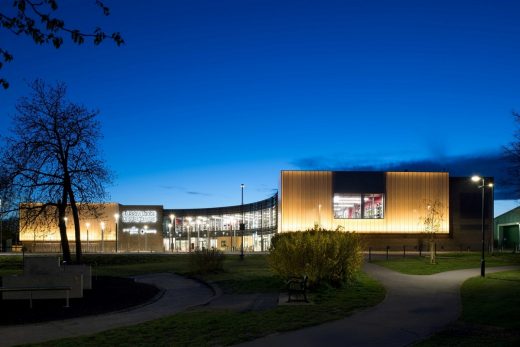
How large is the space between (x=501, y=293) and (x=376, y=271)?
10.3 meters

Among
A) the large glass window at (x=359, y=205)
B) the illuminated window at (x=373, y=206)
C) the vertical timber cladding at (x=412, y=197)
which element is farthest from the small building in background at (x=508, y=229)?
the large glass window at (x=359, y=205)

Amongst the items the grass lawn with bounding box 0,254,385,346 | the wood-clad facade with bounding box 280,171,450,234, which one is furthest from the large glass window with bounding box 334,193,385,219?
the grass lawn with bounding box 0,254,385,346

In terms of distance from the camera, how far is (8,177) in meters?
28.0

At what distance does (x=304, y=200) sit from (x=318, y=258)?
42.2 meters

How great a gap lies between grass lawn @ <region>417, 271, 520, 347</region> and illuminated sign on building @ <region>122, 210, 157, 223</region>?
6776cm

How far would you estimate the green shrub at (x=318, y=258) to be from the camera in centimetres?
2066

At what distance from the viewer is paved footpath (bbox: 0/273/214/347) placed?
496 inches

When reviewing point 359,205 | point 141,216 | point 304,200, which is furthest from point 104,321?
point 141,216

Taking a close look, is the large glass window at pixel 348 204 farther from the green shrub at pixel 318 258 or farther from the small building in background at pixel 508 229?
the green shrub at pixel 318 258

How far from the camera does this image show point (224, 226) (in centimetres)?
9550

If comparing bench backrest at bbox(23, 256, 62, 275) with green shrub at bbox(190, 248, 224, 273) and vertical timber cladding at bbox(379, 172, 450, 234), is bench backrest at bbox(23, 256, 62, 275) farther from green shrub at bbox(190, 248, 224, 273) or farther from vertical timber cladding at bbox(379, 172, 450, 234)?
vertical timber cladding at bbox(379, 172, 450, 234)

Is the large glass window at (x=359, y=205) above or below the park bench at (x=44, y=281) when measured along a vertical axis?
above

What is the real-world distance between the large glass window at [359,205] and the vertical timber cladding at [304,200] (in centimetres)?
117

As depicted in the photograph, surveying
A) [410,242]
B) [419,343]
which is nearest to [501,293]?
[419,343]
